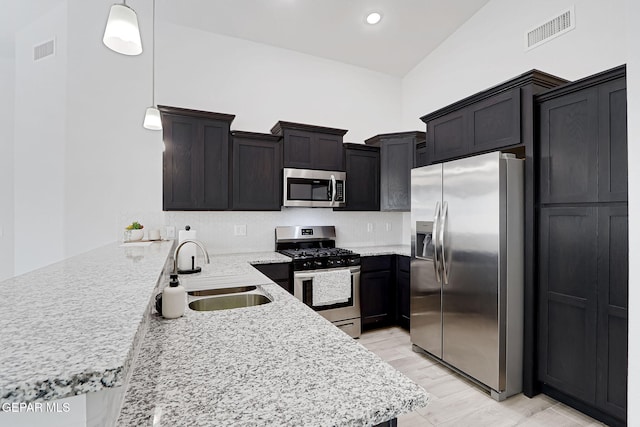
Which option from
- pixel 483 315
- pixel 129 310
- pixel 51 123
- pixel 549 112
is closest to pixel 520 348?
pixel 483 315

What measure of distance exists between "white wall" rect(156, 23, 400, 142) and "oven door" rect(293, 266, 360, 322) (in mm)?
1897

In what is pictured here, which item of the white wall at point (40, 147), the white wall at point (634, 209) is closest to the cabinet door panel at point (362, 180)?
the white wall at point (634, 209)

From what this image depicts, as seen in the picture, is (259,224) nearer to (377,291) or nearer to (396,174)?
(377,291)

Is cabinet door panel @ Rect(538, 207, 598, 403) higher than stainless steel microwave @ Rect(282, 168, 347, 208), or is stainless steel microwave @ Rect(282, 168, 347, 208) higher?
stainless steel microwave @ Rect(282, 168, 347, 208)

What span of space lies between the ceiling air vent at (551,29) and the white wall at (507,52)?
39 mm

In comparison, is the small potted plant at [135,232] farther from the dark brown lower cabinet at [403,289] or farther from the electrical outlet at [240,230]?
the dark brown lower cabinet at [403,289]

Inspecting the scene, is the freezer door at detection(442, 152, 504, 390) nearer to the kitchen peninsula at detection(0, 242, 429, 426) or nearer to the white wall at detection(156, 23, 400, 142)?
the kitchen peninsula at detection(0, 242, 429, 426)

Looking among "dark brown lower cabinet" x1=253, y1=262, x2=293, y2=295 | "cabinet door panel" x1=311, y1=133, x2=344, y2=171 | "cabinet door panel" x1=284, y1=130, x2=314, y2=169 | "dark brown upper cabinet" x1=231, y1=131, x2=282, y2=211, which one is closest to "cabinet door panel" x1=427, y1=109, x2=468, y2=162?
"cabinet door panel" x1=311, y1=133, x2=344, y2=171

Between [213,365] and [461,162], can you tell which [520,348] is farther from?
[213,365]

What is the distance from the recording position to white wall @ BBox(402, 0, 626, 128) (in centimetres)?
259

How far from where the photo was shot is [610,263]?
199 cm

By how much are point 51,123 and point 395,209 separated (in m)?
3.93

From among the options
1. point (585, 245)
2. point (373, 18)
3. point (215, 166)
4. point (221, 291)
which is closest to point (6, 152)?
point (215, 166)

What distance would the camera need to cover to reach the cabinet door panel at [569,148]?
2098 mm
